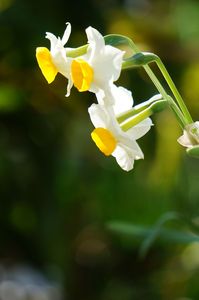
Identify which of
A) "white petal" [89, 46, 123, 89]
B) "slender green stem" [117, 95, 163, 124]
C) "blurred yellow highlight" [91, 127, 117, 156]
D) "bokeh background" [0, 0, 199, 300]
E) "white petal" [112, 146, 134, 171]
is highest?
"white petal" [89, 46, 123, 89]

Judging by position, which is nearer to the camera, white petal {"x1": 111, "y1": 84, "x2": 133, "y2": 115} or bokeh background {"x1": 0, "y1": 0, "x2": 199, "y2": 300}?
white petal {"x1": 111, "y1": 84, "x2": 133, "y2": 115}

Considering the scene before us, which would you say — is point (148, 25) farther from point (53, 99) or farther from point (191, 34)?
point (53, 99)

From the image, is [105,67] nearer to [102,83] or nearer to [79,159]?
[102,83]

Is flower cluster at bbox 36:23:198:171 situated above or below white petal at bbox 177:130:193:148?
above

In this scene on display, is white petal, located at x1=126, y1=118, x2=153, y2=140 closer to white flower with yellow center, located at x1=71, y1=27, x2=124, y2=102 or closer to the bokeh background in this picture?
white flower with yellow center, located at x1=71, y1=27, x2=124, y2=102

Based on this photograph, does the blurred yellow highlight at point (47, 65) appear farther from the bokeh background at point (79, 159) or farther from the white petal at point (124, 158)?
the bokeh background at point (79, 159)

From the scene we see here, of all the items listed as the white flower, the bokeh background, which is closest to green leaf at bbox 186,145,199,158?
the white flower
